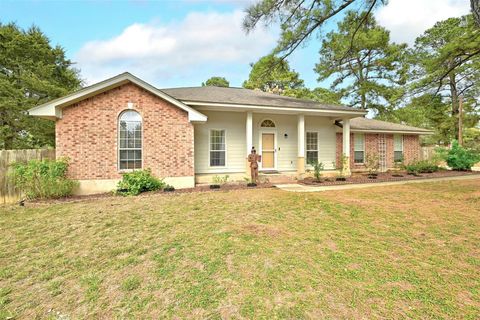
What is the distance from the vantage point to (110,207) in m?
6.36

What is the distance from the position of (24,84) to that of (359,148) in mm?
23631

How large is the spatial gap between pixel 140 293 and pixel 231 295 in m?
A: 1.04

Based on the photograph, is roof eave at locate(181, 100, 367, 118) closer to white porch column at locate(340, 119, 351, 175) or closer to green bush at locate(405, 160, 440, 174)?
white porch column at locate(340, 119, 351, 175)

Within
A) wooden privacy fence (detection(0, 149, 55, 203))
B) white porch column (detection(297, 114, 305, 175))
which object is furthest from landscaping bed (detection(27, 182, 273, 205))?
white porch column (detection(297, 114, 305, 175))

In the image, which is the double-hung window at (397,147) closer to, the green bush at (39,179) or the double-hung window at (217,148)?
the double-hung window at (217,148)

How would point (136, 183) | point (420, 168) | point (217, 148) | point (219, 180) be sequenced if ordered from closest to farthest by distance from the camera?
point (136, 183) < point (219, 180) < point (217, 148) < point (420, 168)

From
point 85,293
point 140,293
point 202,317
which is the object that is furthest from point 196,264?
point 85,293

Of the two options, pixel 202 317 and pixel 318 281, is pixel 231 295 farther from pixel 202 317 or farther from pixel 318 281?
pixel 318 281

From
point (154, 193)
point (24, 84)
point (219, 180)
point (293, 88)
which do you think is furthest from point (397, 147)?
point (24, 84)

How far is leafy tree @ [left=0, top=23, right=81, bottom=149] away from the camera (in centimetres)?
1562

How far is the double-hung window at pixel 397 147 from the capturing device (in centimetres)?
1472

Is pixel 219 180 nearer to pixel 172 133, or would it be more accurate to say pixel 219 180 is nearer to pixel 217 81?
pixel 172 133

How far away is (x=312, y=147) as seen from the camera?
12.8 metres

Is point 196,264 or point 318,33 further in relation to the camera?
point 318,33
